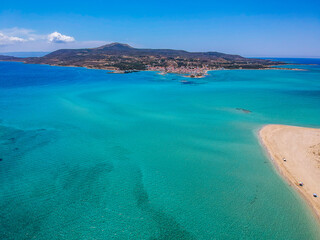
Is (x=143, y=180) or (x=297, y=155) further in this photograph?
(x=297, y=155)

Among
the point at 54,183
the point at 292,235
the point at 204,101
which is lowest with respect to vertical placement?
the point at 292,235

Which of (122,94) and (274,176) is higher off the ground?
(122,94)

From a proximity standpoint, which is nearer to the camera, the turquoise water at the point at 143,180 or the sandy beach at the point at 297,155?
the turquoise water at the point at 143,180

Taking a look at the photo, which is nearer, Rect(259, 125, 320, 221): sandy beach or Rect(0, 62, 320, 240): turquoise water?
Rect(0, 62, 320, 240): turquoise water

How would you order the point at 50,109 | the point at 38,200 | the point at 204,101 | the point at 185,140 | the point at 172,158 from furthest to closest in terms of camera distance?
the point at 204,101 < the point at 50,109 < the point at 185,140 < the point at 172,158 < the point at 38,200

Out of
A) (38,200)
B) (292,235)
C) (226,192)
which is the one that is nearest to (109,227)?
(38,200)

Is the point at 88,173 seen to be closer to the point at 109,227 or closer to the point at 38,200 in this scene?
the point at 38,200

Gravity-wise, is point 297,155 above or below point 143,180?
above

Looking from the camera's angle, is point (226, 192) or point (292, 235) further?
point (226, 192)
